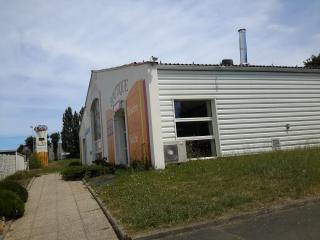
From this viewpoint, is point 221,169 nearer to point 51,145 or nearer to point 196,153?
point 196,153

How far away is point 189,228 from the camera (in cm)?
767

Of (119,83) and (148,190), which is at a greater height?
(119,83)

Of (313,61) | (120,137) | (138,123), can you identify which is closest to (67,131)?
(313,61)

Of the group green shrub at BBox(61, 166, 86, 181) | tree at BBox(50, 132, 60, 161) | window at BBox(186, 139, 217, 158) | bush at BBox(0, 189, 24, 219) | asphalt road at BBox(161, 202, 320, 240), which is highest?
tree at BBox(50, 132, 60, 161)

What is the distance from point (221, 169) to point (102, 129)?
14506mm

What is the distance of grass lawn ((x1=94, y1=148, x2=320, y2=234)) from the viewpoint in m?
8.38

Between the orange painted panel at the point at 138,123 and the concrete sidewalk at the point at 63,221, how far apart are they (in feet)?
12.1

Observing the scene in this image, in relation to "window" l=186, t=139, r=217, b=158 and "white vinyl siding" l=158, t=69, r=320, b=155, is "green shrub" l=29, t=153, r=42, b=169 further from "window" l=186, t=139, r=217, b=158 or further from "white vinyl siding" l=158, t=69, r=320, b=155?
"white vinyl siding" l=158, t=69, r=320, b=155

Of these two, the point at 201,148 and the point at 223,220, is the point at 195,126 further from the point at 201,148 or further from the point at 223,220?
the point at 223,220

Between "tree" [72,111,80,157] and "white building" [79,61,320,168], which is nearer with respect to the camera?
"white building" [79,61,320,168]

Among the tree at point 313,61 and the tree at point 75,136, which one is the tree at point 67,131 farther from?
the tree at point 313,61

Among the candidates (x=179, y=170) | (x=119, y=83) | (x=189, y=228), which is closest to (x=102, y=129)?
(x=119, y=83)

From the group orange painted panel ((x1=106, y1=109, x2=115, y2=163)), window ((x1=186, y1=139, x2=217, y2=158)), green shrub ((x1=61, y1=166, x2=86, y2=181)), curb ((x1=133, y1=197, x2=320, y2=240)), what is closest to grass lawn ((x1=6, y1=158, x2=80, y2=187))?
green shrub ((x1=61, y1=166, x2=86, y2=181))

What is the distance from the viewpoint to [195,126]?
58.3 feet
